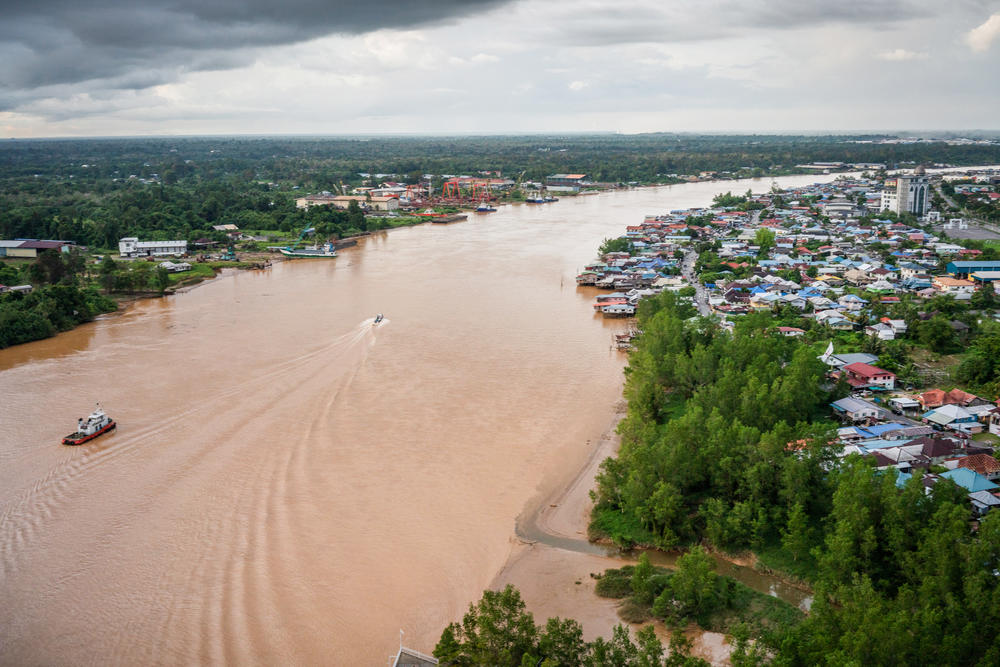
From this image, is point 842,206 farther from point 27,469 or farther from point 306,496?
point 27,469

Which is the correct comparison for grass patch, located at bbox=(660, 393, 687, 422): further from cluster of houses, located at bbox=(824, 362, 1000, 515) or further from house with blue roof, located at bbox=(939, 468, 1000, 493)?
house with blue roof, located at bbox=(939, 468, 1000, 493)

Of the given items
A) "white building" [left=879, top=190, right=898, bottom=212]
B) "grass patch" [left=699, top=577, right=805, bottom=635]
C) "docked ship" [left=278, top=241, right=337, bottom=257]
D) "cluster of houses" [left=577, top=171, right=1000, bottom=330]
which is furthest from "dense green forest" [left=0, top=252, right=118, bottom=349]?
"white building" [left=879, top=190, right=898, bottom=212]

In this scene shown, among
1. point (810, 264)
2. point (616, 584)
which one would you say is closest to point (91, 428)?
point (616, 584)

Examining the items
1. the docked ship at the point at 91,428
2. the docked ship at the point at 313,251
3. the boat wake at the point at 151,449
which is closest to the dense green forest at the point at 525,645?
the boat wake at the point at 151,449

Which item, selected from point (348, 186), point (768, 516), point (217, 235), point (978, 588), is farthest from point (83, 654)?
point (348, 186)

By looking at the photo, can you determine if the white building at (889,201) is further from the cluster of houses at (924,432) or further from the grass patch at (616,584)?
the grass patch at (616,584)

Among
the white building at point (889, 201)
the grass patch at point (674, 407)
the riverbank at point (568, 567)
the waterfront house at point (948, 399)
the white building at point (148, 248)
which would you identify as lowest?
the riverbank at point (568, 567)
